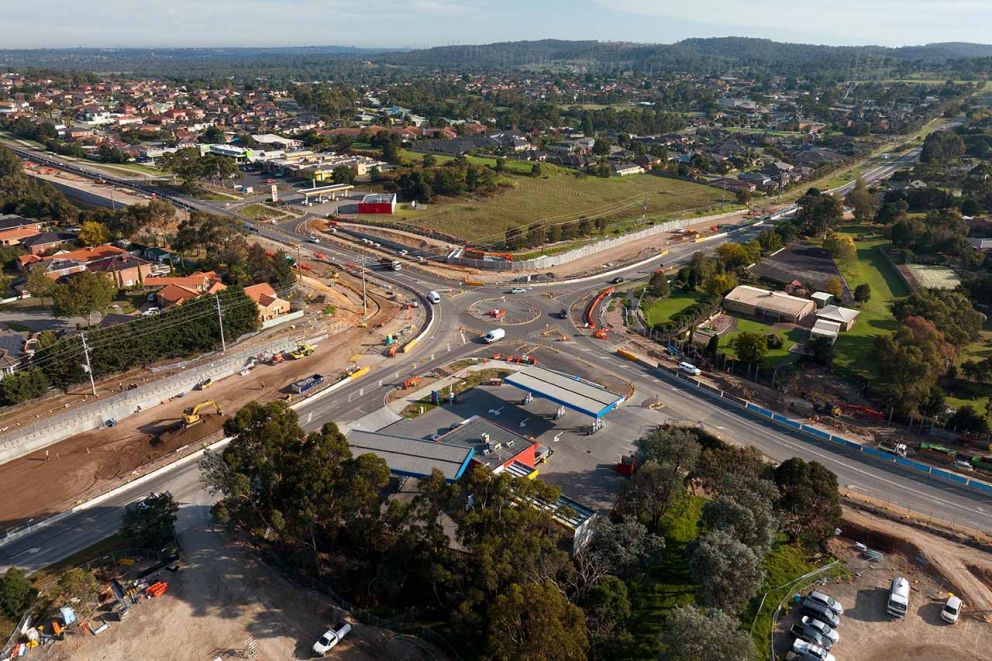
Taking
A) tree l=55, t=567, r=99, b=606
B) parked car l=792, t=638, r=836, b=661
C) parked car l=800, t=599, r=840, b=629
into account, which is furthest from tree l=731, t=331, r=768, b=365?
tree l=55, t=567, r=99, b=606

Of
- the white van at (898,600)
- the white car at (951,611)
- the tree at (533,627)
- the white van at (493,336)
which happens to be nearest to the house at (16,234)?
the white van at (493,336)

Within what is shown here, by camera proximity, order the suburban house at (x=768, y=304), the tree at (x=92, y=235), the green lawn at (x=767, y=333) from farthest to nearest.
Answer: the tree at (x=92, y=235) → the suburban house at (x=768, y=304) → the green lawn at (x=767, y=333)

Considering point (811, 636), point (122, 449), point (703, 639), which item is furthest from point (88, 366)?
point (811, 636)

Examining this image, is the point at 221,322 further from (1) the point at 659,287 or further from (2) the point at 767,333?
(2) the point at 767,333

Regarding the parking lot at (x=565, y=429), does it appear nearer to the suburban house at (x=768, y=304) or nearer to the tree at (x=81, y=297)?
the suburban house at (x=768, y=304)

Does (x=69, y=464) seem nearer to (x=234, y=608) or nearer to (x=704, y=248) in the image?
(x=234, y=608)

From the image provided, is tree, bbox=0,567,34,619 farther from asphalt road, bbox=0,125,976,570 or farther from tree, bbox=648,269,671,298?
tree, bbox=648,269,671,298
